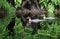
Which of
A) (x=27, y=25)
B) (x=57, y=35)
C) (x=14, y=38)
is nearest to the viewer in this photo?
(x=57, y=35)

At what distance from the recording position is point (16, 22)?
10.2 feet

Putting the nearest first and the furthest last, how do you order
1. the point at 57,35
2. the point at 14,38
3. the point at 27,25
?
the point at 57,35 → the point at 14,38 → the point at 27,25

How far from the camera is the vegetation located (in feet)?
9.02

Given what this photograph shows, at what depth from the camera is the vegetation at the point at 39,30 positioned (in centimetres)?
275

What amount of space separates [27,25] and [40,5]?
0.38 meters

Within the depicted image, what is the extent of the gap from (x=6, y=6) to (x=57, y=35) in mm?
813

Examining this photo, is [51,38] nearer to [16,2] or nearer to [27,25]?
[27,25]

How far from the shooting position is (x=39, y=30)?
2.87m

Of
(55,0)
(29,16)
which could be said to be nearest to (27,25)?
(29,16)

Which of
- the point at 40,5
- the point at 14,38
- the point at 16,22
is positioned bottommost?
the point at 14,38

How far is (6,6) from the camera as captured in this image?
294 cm

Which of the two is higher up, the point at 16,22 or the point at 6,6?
the point at 6,6

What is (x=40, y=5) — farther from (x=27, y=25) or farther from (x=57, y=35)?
(x=57, y=35)

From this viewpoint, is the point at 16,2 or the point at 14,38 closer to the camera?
the point at 14,38
